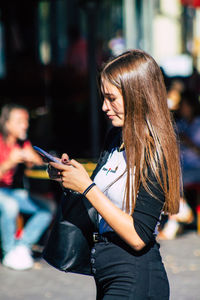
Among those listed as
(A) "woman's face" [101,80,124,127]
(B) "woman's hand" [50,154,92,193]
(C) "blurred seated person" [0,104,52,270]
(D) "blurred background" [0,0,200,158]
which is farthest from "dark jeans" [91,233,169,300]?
(D) "blurred background" [0,0,200,158]

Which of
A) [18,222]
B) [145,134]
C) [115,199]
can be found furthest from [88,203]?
[18,222]

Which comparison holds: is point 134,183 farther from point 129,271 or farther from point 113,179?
point 129,271

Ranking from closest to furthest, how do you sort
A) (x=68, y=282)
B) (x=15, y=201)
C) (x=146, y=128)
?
(x=146, y=128)
(x=68, y=282)
(x=15, y=201)

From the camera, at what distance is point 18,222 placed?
6492 millimetres

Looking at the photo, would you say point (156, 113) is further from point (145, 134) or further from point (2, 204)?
point (2, 204)

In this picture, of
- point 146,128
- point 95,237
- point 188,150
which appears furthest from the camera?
point 188,150

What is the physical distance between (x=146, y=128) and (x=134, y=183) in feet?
0.74

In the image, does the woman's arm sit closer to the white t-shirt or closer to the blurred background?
the white t-shirt

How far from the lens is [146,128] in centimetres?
221

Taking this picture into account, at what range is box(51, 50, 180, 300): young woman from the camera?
212cm

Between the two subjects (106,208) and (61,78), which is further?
(61,78)

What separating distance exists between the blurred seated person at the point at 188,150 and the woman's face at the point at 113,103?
4597 millimetres

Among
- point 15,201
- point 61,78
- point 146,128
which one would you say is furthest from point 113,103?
point 61,78

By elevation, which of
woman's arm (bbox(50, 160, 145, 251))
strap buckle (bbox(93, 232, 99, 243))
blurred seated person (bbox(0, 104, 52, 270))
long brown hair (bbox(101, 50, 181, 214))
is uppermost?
long brown hair (bbox(101, 50, 181, 214))
